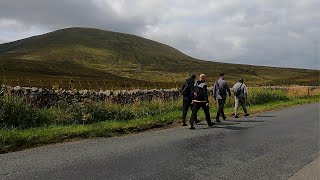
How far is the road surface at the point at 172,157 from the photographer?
8.08 m

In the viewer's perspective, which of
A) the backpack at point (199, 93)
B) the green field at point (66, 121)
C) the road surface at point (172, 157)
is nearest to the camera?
the road surface at point (172, 157)

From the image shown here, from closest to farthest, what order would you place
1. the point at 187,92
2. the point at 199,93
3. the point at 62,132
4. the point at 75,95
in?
the point at 62,132
the point at 199,93
the point at 187,92
the point at 75,95

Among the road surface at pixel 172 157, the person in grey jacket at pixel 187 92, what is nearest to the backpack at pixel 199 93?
the person in grey jacket at pixel 187 92

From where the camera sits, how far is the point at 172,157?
9719mm

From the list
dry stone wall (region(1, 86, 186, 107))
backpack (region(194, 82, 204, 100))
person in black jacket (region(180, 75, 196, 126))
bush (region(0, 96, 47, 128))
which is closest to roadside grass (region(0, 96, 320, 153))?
bush (region(0, 96, 47, 128))

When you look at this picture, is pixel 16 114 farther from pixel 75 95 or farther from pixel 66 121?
pixel 75 95

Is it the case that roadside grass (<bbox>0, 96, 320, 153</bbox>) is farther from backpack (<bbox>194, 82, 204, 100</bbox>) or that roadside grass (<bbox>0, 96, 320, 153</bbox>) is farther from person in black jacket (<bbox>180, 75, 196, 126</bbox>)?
backpack (<bbox>194, 82, 204, 100</bbox>)

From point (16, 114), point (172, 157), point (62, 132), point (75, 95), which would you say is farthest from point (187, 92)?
point (172, 157)

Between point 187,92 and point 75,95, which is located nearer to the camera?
point 187,92

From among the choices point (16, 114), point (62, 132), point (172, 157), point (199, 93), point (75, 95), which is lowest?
point (172, 157)

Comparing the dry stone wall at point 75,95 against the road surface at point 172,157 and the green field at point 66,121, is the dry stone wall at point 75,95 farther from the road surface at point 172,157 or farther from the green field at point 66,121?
the road surface at point 172,157

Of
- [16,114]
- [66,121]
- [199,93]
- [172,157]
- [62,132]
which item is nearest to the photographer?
[172,157]

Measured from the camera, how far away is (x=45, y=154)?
31.9 ft

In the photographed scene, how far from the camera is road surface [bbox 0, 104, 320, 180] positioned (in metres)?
8.08
